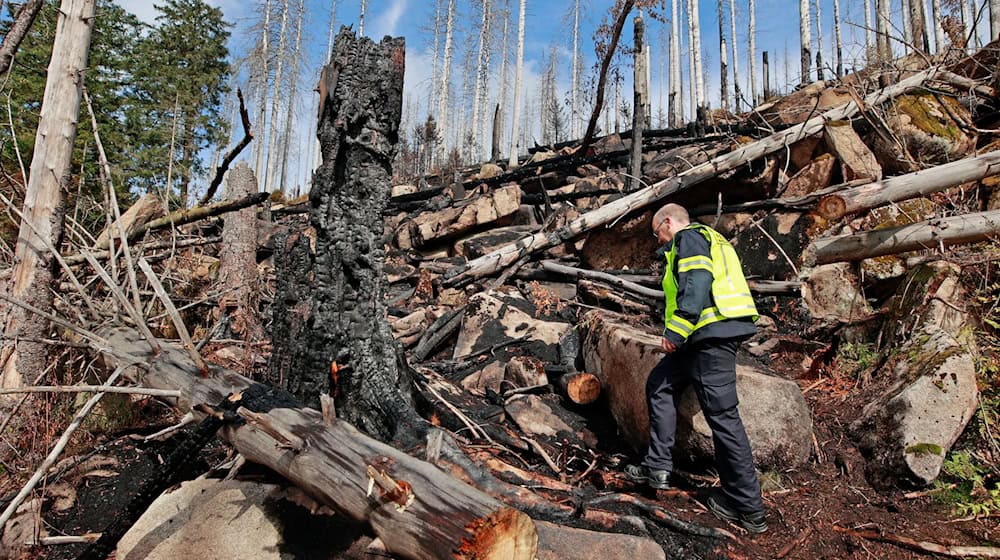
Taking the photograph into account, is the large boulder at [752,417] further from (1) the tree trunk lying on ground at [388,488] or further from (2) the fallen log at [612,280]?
(2) the fallen log at [612,280]

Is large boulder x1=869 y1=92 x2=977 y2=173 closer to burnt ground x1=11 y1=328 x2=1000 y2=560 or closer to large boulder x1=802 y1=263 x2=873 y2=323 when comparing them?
large boulder x1=802 y1=263 x2=873 y2=323

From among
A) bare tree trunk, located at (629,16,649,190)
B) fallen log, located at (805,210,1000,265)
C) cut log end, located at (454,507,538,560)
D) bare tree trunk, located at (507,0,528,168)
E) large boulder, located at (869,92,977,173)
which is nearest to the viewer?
cut log end, located at (454,507,538,560)

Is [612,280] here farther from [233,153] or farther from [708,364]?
[233,153]

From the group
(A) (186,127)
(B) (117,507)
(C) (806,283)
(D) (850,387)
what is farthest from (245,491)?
(A) (186,127)

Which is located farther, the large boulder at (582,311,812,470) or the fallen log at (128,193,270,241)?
the fallen log at (128,193,270,241)

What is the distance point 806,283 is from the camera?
19.1 feet

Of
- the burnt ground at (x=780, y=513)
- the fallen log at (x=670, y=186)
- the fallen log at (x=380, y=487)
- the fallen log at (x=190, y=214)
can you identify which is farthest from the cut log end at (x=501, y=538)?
the fallen log at (x=670, y=186)

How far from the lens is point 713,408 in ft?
10.5

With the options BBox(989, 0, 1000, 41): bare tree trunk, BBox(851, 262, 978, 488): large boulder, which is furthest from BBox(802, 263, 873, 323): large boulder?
BBox(989, 0, 1000, 41): bare tree trunk

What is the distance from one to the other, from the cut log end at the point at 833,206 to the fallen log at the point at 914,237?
0.92 ft

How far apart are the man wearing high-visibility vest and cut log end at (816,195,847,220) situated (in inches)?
106

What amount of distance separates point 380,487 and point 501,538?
2.08 feet

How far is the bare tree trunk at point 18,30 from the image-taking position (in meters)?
4.14

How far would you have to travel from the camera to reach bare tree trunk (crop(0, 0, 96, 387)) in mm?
4168
